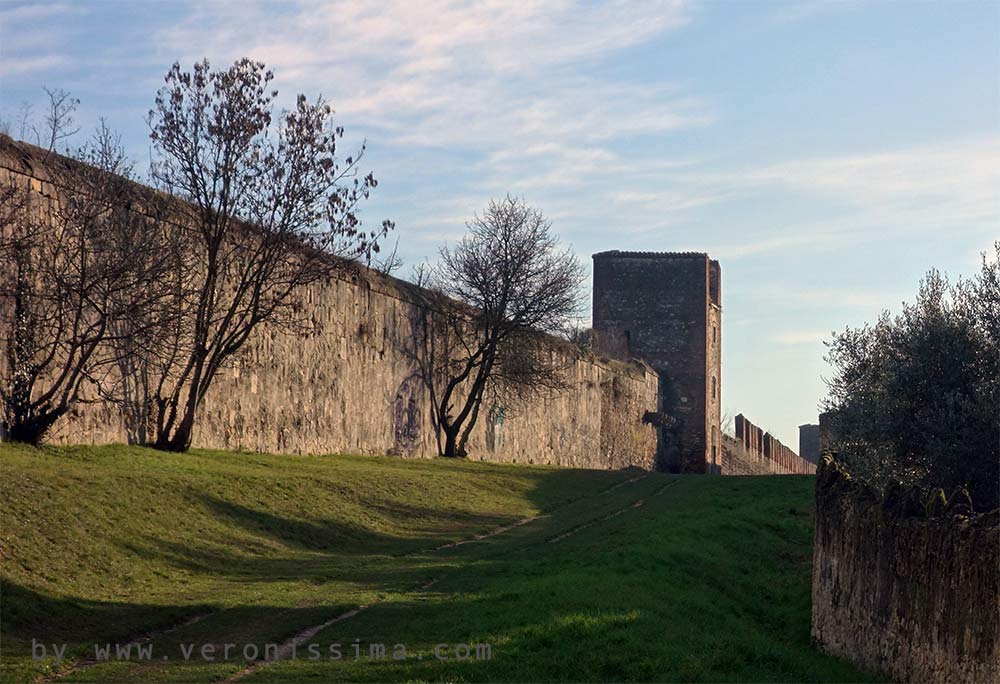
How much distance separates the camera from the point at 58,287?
17.9 metres

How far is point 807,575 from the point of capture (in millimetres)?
17859

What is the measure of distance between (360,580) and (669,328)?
43276mm

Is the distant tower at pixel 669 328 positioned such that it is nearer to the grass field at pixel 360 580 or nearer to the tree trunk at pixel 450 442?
the tree trunk at pixel 450 442

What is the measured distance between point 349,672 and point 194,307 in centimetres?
1393

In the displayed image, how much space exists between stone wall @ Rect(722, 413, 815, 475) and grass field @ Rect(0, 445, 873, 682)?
36.2 m

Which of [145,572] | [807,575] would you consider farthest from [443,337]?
[145,572]

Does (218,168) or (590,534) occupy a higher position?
(218,168)

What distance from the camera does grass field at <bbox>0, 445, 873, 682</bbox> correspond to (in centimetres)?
1011

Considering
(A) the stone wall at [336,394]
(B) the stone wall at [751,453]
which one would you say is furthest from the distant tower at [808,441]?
(A) the stone wall at [336,394]

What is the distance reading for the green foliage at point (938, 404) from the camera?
1691 cm

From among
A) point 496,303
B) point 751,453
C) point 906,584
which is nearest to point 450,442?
point 496,303

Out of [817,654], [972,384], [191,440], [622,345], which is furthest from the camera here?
[622,345]

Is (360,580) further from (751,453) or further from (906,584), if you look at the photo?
(751,453)

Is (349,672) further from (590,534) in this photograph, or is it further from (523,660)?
(590,534)
